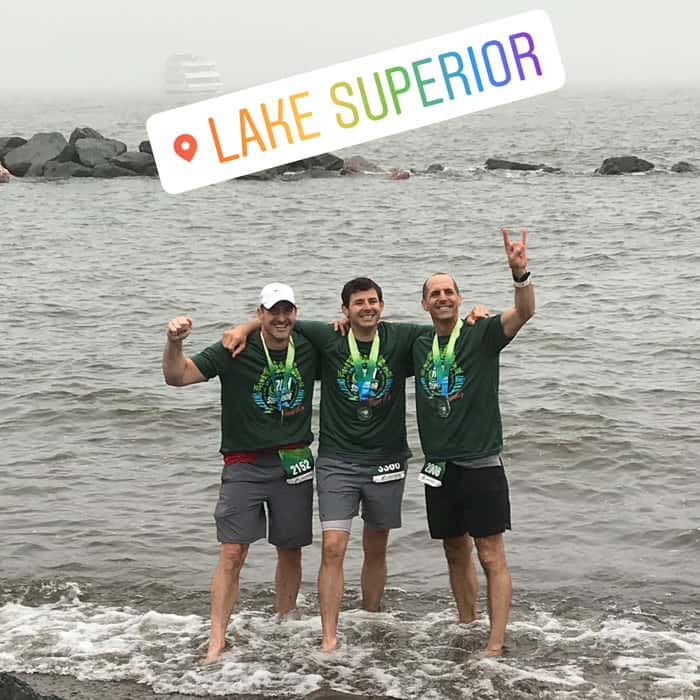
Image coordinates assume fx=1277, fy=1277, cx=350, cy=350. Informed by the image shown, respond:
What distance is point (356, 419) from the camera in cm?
805

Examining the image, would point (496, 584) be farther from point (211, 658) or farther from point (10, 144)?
point (10, 144)

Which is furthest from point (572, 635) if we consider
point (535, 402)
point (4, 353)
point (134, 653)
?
point (4, 353)

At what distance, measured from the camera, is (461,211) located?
120ft

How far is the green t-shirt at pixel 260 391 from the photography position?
8.01 m

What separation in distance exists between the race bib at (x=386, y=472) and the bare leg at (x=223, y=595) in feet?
3.31

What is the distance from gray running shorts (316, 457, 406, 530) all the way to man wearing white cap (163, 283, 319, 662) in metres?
0.14

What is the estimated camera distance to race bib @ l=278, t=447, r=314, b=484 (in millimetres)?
8109

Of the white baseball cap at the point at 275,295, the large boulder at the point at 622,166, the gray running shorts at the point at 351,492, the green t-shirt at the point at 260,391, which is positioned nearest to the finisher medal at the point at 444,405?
the gray running shorts at the point at 351,492

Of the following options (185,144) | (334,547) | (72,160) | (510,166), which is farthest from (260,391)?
(510,166)

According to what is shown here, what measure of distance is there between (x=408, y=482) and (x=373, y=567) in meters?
3.51

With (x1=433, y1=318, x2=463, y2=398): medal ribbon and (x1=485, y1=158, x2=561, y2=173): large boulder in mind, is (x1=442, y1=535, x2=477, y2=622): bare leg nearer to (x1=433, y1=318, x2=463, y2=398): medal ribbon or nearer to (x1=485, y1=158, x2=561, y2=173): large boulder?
(x1=433, y1=318, x2=463, y2=398): medal ribbon

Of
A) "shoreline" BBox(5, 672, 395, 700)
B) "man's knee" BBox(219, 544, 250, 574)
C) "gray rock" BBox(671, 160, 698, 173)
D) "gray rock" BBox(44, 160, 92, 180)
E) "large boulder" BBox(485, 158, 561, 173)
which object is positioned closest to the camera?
"shoreline" BBox(5, 672, 395, 700)

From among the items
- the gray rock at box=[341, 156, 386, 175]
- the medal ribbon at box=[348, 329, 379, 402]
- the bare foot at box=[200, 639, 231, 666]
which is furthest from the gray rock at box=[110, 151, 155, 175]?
the bare foot at box=[200, 639, 231, 666]

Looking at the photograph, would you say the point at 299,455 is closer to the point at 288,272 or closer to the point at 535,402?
the point at 535,402
